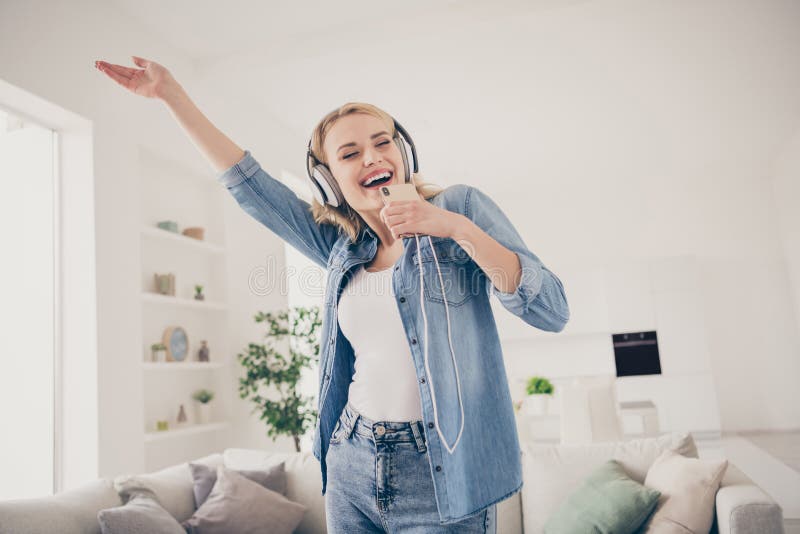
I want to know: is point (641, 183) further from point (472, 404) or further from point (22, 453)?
point (472, 404)

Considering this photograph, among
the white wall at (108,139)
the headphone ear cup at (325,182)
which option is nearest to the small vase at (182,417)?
the white wall at (108,139)

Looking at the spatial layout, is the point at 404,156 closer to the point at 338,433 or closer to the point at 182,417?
the point at 338,433

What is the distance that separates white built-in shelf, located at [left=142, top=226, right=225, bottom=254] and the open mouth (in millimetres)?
3339

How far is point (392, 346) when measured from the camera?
111 cm

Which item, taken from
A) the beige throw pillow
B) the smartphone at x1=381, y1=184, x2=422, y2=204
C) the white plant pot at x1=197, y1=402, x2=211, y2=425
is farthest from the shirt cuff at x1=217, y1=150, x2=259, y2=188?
the white plant pot at x1=197, y1=402, x2=211, y2=425

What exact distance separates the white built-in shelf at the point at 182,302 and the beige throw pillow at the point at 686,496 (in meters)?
3.12

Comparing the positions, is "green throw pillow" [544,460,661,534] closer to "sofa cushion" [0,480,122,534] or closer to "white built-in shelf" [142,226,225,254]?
"sofa cushion" [0,480,122,534]

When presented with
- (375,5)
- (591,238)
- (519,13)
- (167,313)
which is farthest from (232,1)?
(591,238)

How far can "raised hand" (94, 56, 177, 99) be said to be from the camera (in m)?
1.31

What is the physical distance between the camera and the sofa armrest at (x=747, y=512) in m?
2.17

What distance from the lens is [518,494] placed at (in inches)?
116

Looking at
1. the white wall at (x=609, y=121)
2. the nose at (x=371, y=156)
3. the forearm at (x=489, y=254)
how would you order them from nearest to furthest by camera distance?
the forearm at (x=489, y=254)
the nose at (x=371, y=156)
the white wall at (x=609, y=121)

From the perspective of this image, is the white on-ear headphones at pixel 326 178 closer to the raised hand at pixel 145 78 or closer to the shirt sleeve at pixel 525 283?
the shirt sleeve at pixel 525 283

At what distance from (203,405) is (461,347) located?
398cm
